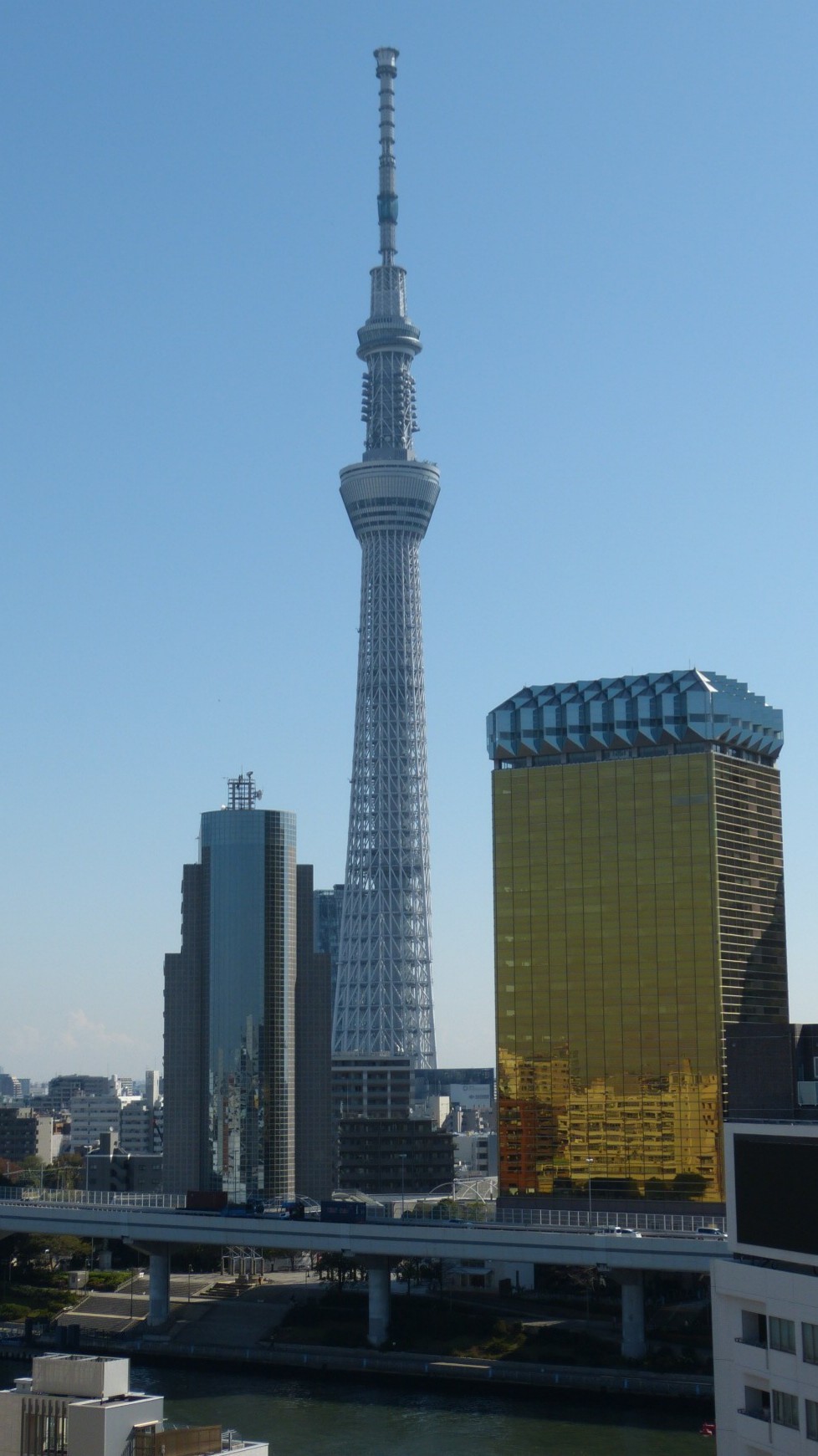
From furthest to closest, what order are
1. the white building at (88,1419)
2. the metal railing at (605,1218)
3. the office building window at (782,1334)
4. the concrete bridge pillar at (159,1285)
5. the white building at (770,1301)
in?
the metal railing at (605,1218) < the concrete bridge pillar at (159,1285) < the office building window at (782,1334) < the white building at (770,1301) < the white building at (88,1419)

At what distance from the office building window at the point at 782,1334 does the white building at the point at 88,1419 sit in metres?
15.4

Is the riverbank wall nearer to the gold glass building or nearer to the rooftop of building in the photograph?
the gold glass building

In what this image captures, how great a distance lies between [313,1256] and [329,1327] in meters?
29.4

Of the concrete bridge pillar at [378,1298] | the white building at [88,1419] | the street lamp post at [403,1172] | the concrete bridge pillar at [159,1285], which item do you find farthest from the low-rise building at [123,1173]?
the white building at [88,1419]

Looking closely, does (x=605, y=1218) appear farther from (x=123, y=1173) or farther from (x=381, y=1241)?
(x=123, y=1173)

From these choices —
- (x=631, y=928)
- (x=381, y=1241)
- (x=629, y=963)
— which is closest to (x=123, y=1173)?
(x=629, y=963)

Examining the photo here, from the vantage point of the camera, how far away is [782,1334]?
50938mm

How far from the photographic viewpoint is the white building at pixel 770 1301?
A: 164 ft

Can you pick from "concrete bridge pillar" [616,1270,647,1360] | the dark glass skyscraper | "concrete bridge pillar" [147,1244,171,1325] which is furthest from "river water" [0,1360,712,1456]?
the dark glass skyscraper

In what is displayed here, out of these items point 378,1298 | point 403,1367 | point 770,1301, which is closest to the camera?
point 770,1301

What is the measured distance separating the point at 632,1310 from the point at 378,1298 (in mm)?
15957

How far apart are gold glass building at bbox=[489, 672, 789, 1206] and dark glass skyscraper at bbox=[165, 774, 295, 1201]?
21609 mm

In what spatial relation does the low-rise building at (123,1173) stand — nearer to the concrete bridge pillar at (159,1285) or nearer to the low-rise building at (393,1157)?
the low-rise building at (393,1157)

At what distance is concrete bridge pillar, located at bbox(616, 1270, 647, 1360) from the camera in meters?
95.6
